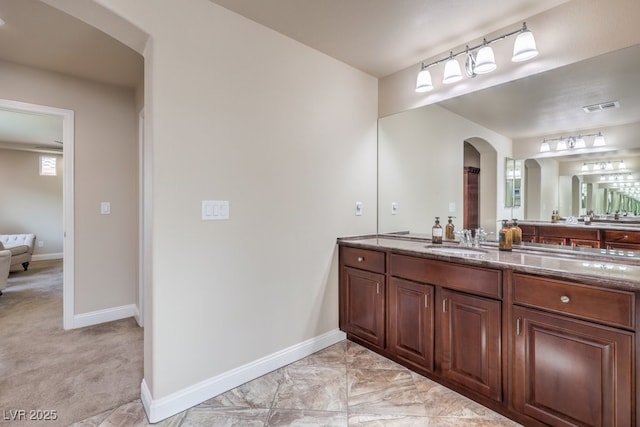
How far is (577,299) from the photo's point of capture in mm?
1402

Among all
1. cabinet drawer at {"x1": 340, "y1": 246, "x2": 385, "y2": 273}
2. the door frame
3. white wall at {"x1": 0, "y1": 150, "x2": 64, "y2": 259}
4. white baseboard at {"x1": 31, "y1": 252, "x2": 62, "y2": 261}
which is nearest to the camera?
cabinet drawer at {"x1": 340, "y1": 246, "x2": 385, "y2": 273}

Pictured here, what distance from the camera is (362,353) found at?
2479 mm

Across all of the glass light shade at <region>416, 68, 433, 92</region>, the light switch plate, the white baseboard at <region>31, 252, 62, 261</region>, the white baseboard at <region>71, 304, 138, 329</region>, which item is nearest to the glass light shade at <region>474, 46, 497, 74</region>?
the glass light shade at <region>416, 68, 433, 92</region>

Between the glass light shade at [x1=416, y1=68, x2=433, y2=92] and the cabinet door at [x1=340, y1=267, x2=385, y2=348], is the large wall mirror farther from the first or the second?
the cabinet door at [x1=340, y1=267, x2=385, y2=348]

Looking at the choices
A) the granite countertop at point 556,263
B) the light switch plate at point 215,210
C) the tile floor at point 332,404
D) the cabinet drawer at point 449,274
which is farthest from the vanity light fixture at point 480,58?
the tile floor at point 332,404

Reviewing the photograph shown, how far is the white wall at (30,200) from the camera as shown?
19.9 ft

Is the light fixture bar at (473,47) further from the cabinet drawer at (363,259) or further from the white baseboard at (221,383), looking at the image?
the white baseboard at (221,383)

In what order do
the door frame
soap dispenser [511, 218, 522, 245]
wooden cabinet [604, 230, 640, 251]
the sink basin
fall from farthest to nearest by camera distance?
the door frame < soap dispenser [511, 218, 522, 245] < the sink basin < wooden cabinet [604, 230, 640, 251]

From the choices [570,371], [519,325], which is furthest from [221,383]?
[570,371]

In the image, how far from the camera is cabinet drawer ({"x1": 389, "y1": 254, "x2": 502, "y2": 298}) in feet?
5.62

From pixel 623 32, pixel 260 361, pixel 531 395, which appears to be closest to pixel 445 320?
pixel 531 395

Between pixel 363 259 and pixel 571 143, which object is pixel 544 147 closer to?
pixel 571 143

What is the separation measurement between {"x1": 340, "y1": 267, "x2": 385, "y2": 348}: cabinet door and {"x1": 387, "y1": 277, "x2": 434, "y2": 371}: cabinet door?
0.34 ft

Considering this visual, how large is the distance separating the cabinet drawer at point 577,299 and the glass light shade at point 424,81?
157cm
